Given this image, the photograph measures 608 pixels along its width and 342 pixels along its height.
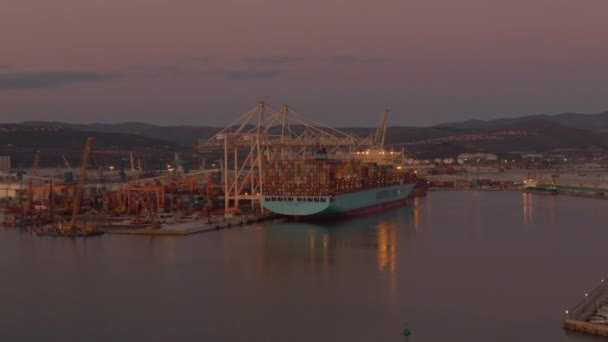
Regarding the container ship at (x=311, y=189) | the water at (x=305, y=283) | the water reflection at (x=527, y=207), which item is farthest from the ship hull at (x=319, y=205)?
the water reflection at (x=527, y=207)

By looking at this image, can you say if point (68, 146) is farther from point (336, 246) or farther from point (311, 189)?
point (336, 246)

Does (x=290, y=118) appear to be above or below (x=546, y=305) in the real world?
above

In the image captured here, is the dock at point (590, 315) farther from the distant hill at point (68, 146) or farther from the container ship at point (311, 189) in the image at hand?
the distant hill at point (68, 146)

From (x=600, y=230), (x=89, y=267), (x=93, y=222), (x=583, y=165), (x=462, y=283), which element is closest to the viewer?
(x=462, y=283)

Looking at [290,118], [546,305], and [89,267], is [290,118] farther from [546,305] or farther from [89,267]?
[546,305]

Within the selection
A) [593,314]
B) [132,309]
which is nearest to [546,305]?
[593,314]

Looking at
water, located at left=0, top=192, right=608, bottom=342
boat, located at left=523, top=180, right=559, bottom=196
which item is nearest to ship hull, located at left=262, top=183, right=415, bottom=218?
water, located at left=0, top=192, right=608, bottom=342
